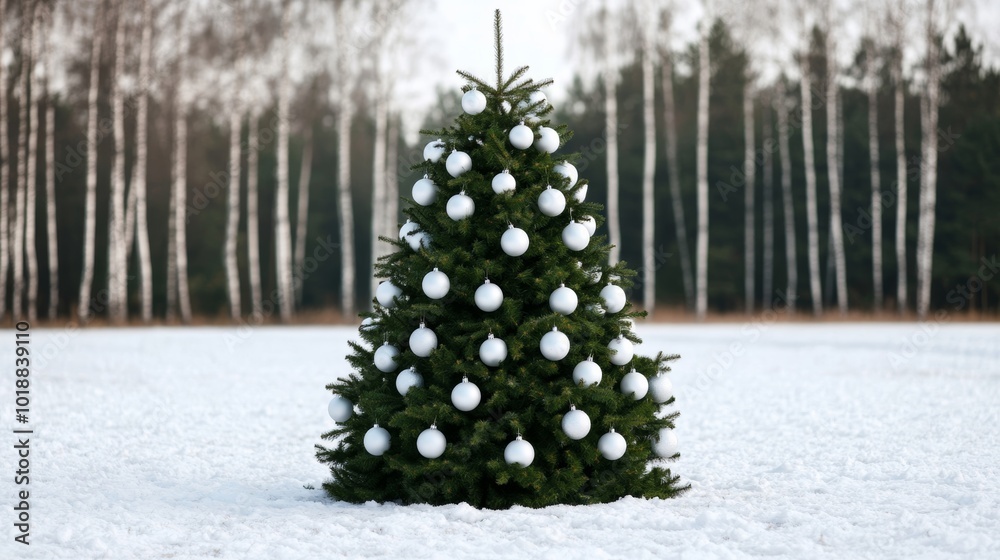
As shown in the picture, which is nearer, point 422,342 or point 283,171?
point 422,342

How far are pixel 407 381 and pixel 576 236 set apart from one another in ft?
3.97

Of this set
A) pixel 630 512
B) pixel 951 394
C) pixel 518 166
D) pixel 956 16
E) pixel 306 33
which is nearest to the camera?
pixel 630 512

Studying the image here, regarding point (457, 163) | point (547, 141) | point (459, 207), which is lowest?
point (459, 207)

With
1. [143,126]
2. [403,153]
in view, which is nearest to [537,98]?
[143,126]

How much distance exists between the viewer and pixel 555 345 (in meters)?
4.80

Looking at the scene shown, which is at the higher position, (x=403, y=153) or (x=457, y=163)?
(x=403, y=153)

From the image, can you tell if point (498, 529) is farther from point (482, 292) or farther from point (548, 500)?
point (482, 292)

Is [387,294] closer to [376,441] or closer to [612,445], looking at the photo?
[376,441]

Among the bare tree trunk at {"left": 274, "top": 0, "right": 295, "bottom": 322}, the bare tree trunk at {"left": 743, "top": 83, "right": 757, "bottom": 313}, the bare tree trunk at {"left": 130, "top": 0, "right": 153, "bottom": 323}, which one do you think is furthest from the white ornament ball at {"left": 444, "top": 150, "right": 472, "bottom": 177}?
the bare tree trunk at {"left": 743, "top": 83, "right": 757, "bottom": 313}

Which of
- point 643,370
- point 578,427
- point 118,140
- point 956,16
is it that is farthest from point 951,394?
point 956,16

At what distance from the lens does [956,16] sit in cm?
2994

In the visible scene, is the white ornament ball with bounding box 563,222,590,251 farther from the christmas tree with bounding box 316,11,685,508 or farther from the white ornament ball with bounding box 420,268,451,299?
the white ornament ball with bounding box 420,268,451,299

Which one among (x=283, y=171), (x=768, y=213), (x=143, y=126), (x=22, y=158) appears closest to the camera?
(x=22, y=158)

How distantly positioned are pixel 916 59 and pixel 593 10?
12251 millimetres
